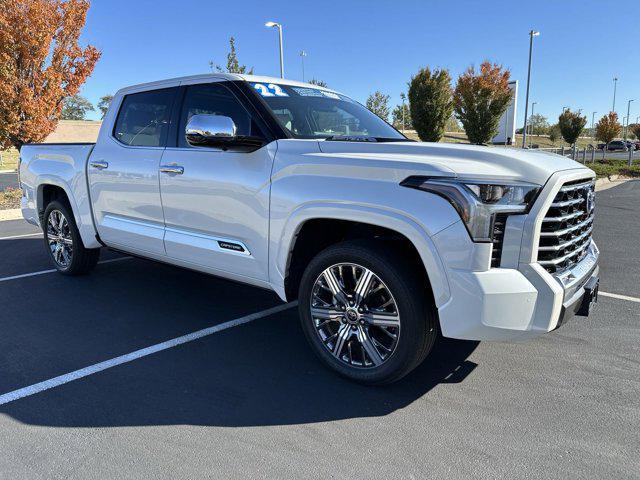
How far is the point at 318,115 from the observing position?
13.2ft

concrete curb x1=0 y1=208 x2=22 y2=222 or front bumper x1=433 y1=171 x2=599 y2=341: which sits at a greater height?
front bumper x1=433 y1=171 x2=599 y2=341

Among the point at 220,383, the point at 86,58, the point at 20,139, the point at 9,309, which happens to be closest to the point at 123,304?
the point at 9,309

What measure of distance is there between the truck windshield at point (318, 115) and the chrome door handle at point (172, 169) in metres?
0.87

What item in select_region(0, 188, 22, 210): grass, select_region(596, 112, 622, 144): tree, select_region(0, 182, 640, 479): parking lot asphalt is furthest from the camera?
select_region(596, 112, 622, 144): tree

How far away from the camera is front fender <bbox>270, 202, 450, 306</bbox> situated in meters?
2.71

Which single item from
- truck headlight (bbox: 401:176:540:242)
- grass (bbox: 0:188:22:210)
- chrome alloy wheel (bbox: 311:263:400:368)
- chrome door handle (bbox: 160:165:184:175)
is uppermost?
chrome door handle (bbox: 160:165:184:175)

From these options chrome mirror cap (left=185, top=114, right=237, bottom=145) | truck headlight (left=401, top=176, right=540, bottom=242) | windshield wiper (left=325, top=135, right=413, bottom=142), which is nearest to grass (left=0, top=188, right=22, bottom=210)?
chrome mirror cap (left=185, top=114, right=237, bottom=145)

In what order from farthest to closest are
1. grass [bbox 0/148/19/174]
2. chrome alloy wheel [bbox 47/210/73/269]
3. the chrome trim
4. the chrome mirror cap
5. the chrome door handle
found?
grass [bbox 0/148/19/174]
chrome alloy wheel [bbox 47/210/73/269]
the chrome door handle
the chrome mirror cap
the chrome trim

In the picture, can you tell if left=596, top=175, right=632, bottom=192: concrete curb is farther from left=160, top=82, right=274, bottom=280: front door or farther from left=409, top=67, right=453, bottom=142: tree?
left=160, top=82, right=274, bottom=280: front door

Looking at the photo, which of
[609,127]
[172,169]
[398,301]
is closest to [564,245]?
[398,301]

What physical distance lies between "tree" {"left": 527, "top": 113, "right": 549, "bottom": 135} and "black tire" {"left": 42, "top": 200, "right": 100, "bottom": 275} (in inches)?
3972

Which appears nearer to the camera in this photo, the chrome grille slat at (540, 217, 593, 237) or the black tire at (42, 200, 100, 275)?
the chrome grille slat at (540, 217, 593, 237)

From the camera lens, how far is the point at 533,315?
264cm

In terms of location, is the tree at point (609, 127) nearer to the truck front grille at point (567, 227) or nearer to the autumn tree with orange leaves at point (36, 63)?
the autumn tree with orange leaves at point (36, 63)
